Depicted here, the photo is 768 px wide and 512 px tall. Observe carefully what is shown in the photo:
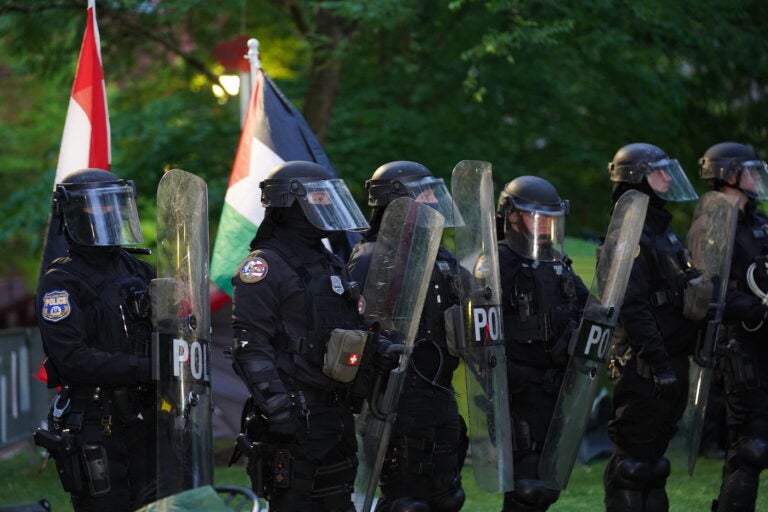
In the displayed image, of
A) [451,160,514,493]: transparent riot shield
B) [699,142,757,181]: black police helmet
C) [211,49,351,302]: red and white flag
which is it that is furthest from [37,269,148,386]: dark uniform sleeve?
[699,142,757,181]: black police helmet

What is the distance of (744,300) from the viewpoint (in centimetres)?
766

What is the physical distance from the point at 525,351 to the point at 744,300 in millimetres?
1610

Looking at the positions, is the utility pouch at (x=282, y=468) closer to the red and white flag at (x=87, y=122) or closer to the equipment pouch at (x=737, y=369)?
the equipment pouch at (x=737, y=369)

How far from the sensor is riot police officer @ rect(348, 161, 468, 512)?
650 centimetres

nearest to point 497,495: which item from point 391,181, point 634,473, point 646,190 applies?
point 634,473

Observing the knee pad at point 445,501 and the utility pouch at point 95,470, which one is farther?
the knee pad at point 445,501

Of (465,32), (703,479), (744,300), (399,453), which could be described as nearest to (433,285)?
(399,453)

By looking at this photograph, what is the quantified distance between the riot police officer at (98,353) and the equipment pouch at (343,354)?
0.87 metres

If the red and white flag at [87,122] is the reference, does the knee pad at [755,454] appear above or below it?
below

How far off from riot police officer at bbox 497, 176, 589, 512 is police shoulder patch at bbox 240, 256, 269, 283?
5.40 feet

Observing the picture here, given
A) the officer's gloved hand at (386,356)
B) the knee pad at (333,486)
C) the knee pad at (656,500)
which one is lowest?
the knee pad at (656,500)

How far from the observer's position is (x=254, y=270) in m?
5.77

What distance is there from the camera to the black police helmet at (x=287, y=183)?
5910 millimetres

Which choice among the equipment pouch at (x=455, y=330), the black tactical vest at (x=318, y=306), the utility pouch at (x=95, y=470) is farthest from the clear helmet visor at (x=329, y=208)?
the utility pouch at (x=95, y=470)
